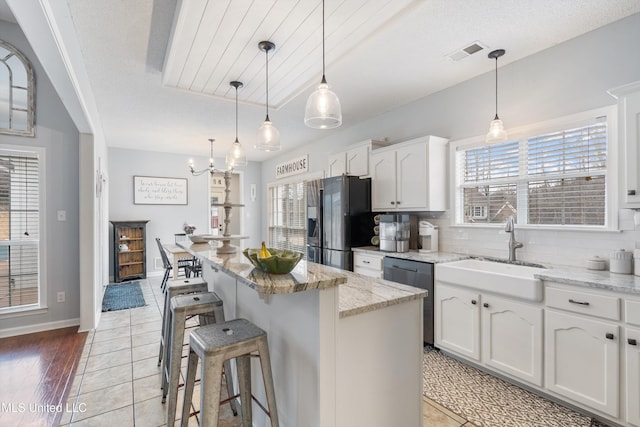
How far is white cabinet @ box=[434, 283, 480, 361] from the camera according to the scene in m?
2.50

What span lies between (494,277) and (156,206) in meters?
6.25

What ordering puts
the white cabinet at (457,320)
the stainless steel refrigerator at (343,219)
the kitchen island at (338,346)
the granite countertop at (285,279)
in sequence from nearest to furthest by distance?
the granite countertop at (285,279), the kitchen island at (338,346), the white cabinet at (457,320), the stainless steel refrigerator at (343,219)

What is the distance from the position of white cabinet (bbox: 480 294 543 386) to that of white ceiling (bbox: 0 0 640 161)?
6.54 feet

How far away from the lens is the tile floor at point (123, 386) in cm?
199

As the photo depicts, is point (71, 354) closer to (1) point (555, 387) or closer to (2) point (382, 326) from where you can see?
(2) point (382, 326)

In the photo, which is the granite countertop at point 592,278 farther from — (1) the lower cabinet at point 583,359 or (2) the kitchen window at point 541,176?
(2) the kitchen window at point 541,176

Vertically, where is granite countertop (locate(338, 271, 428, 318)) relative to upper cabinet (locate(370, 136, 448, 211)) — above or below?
below

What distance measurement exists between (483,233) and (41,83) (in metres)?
4.91

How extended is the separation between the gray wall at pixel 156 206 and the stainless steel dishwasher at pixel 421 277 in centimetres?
500

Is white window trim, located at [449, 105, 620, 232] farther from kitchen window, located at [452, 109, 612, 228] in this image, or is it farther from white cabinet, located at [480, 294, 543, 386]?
white cabinet, located at [480, 294, 543, 386]

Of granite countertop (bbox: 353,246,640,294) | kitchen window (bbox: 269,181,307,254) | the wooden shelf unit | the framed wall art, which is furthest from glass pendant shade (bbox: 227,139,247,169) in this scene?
the framed wall art

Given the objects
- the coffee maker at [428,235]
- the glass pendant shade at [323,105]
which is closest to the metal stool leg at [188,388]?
the glass pendant shade at [323,105]

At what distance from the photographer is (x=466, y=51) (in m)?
2.59

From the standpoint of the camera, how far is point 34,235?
352 cm
